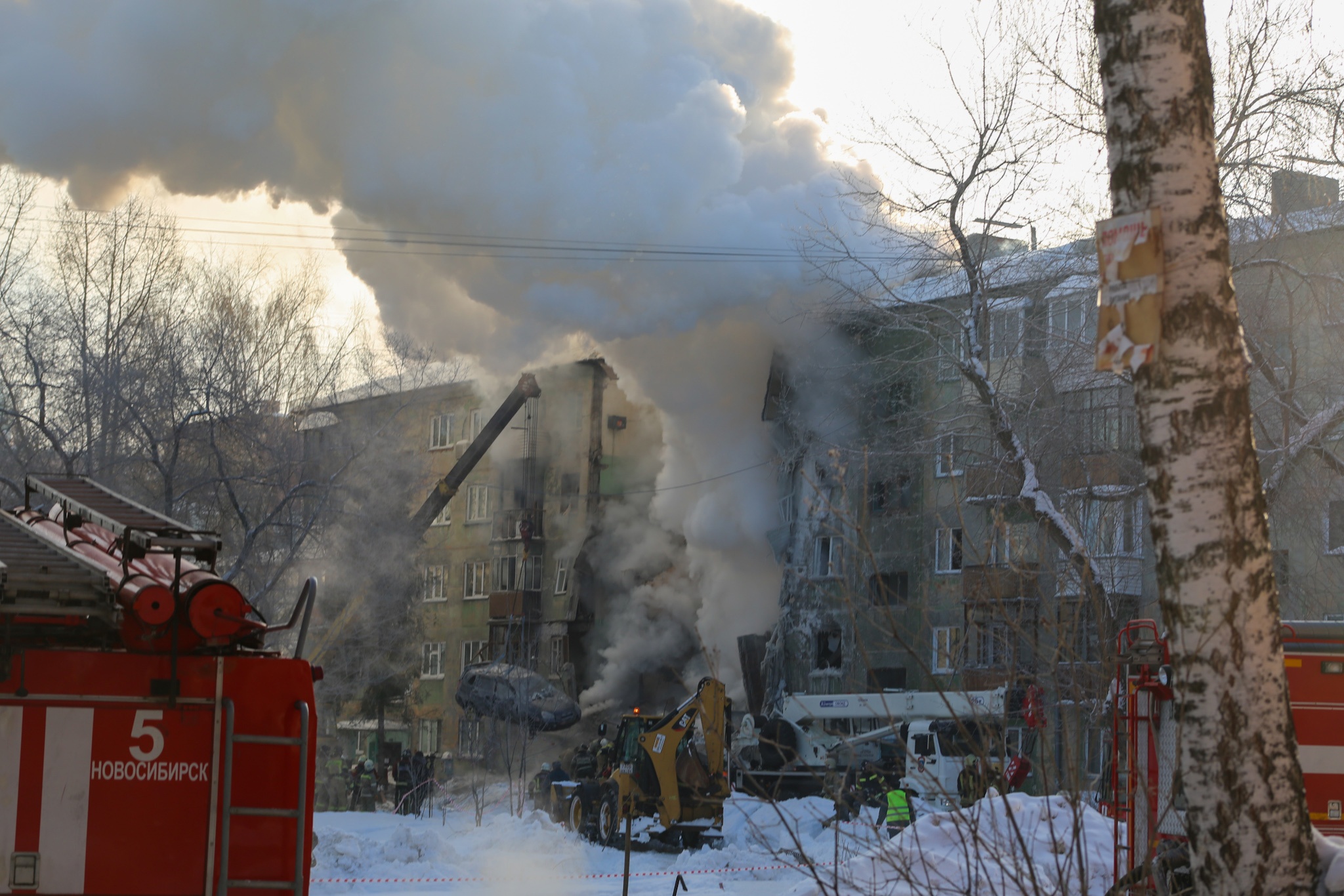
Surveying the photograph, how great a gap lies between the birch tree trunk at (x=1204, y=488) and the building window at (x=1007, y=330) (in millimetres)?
15354

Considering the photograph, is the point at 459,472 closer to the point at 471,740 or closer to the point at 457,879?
the point at 471,740

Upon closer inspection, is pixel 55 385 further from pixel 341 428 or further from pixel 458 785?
pixel 458 785

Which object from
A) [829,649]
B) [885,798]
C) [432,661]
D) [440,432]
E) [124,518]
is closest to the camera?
[124,518]

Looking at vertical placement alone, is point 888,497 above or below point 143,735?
above

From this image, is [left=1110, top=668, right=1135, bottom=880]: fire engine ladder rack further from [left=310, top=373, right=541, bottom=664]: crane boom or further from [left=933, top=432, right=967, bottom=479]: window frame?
[left=310, top=373, right=541, bottom=664]: crane boom

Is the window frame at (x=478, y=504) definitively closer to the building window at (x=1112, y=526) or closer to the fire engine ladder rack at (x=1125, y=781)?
the building window at (x=1112, y=526)

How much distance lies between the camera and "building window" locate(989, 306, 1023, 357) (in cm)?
1938

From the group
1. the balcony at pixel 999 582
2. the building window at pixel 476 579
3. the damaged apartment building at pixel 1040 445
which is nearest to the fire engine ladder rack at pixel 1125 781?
the damaged apartment building at pixel 1040 445

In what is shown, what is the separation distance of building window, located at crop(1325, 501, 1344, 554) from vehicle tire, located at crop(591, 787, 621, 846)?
11.4m

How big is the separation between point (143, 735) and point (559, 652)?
38.0 meters

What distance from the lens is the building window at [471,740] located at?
32312 mm

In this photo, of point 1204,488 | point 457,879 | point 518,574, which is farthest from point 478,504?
point 1204,488

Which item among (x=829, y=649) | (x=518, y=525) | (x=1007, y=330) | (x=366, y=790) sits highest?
(x=1007, y=330)

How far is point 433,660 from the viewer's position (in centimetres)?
4834
